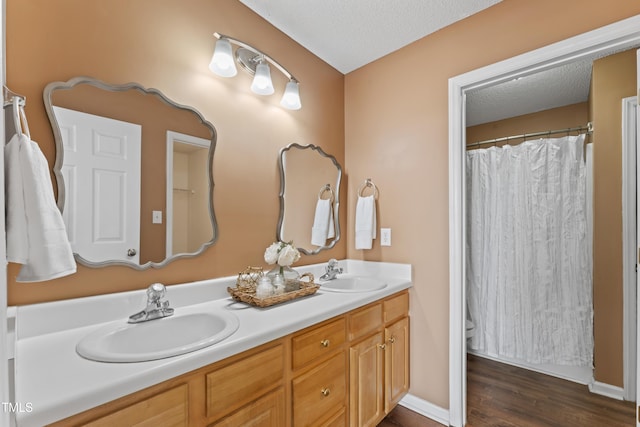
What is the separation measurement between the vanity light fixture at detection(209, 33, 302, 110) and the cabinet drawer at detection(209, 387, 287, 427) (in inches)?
57.8

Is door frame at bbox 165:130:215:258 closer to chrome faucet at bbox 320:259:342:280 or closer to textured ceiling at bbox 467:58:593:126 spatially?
chrome faucet at bbox 320:259:342:280

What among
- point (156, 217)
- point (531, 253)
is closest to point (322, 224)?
point (156, 217)

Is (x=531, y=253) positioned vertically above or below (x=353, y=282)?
above

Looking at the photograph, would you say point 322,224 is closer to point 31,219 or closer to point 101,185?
point 101,185

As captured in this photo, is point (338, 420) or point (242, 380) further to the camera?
point (338, 420)

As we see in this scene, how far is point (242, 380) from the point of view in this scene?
38.1 inches

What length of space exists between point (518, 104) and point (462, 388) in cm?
264

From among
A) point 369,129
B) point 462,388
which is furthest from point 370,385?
point 369,129

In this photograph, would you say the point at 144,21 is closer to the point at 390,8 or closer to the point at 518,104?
the point at 390,8

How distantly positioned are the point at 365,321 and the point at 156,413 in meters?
1.01

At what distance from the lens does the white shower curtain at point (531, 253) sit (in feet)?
7.36

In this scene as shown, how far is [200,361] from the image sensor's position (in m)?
0.84

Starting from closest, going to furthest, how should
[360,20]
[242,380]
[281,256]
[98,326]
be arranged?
[242,380] → [98,326] → [281,256] → [360,20]

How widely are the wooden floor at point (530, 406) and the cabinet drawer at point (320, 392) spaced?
68cm
